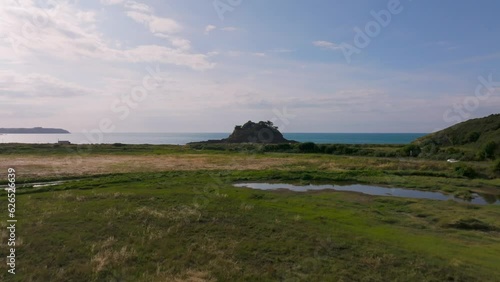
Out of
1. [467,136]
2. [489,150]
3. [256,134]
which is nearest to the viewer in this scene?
[489,150]

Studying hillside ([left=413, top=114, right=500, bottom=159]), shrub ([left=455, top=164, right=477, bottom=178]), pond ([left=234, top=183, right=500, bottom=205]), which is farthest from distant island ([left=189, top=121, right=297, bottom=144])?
pond ([left=234, top=183, right=500, bottom=205])

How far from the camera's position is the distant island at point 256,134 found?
131 meters

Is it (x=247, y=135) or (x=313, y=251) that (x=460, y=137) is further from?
(x=313, y=251)

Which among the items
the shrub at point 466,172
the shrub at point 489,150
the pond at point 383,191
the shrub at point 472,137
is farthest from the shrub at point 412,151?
the pond at point 383,191

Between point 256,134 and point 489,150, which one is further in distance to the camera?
point 256,134

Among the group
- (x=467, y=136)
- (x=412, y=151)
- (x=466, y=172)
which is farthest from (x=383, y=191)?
(x=467, y=136)

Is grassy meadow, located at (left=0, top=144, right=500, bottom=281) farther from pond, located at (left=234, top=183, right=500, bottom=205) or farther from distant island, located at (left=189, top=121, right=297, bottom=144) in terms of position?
distant island, located at (left=189, top=121, right=297, bottom=144)

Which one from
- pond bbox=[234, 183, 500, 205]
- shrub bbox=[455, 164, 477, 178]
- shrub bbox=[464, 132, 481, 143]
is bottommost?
pond bbox=[234, 183, 500, 205]

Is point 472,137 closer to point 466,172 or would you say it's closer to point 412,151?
point 412,151

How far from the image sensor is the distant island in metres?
131

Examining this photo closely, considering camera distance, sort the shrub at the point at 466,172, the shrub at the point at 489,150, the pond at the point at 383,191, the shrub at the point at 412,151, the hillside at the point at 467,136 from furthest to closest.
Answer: the hillside at the point at 467,136, the shrub at the point at 412,151, the shrub at the point at 489,150, the shrub at the point at 466,172, the pond at the point at 383,191

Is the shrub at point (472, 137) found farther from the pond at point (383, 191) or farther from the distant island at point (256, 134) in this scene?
the distant island at point (256, 134)

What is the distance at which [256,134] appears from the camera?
136 meters

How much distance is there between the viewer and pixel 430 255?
43.6 feet
